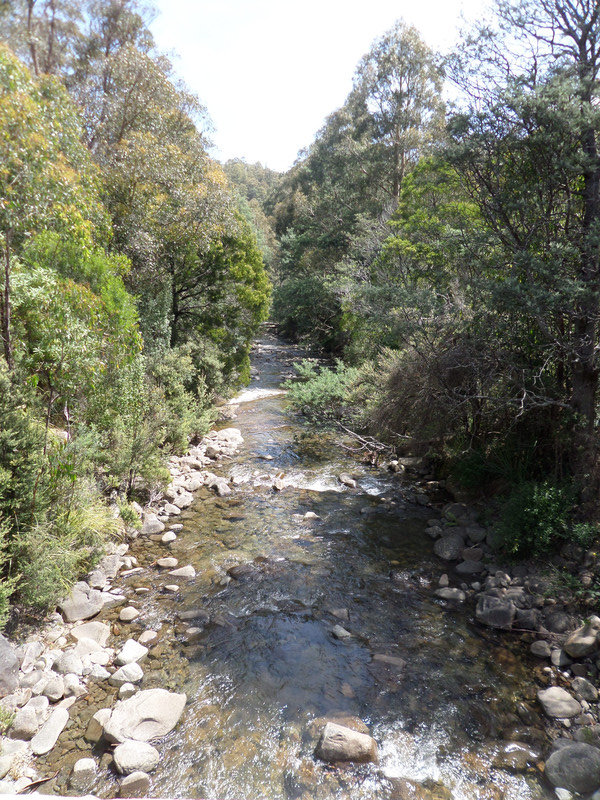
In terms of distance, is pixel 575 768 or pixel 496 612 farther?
pixel 496 612

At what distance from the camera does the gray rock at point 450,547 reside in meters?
7.83

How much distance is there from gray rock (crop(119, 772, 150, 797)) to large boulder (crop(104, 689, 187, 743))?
42cm

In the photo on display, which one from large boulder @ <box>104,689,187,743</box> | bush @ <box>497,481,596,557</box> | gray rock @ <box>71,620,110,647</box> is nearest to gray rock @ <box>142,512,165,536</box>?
gray rock @ <box>71,620,110,647</box>

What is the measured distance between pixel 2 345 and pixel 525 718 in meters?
7.98

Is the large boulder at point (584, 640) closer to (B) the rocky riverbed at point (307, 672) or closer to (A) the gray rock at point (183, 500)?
(B) the rocky riverbed at point (307, 672)

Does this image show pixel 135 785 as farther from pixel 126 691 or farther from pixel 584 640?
pixel 584 640

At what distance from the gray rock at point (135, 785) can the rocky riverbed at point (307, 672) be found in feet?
0.05

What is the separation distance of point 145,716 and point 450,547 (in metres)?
5.43

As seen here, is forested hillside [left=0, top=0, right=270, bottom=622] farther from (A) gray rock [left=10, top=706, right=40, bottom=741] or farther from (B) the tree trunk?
(A) gray rock [left=10, top=706, right=40, bottom=741]

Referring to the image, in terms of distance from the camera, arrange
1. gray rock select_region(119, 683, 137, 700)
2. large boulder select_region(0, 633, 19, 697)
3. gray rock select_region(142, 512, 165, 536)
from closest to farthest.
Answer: large boulder select_region(0, 633, 19, 697) → gray rock select_region(119, 683, 137, 700) → gray rock select_region(142, 512, 165, 536)

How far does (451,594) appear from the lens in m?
6.80

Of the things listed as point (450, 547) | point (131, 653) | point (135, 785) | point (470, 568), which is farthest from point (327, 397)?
point (135, 785)

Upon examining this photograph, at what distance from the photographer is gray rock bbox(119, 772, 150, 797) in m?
3.87

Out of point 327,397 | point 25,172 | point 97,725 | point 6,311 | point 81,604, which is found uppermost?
point 25,172
